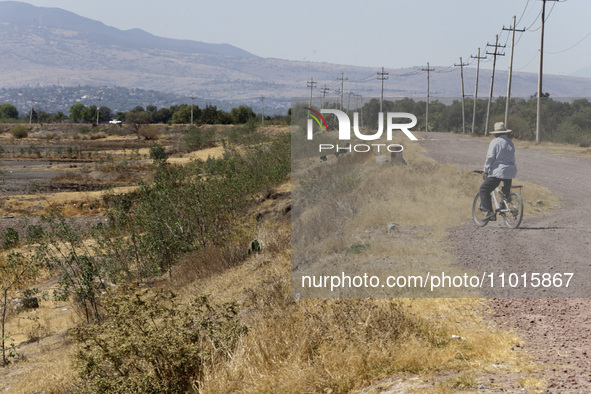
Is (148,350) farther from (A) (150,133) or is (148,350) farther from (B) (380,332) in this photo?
(A) (150,133)

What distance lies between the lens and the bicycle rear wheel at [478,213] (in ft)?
28.5

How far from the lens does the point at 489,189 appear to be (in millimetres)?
8445

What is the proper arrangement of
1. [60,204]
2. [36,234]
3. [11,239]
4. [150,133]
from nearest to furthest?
[36,234], [11,239], [60,204], [150,133]

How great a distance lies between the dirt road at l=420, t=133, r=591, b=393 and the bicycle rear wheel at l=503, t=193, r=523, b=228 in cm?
11

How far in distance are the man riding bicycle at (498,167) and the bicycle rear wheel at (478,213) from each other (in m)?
0.11

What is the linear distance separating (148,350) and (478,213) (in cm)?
514

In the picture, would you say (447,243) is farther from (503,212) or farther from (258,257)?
(258,257)

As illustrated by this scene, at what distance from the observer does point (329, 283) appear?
774cm

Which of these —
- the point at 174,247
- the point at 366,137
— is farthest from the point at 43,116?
the point at 366,137

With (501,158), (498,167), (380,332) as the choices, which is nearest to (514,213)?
(498,167)

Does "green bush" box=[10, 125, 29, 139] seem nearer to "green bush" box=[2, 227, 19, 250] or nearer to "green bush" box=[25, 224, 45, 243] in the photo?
"green bush" box=[2, 227, 19, 250]

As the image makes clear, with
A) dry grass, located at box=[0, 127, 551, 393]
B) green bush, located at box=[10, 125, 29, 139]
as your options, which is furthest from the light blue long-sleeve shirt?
green bush, located at box=[10, 125, 29, 139]

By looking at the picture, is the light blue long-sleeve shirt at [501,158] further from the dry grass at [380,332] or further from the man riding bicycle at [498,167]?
Answer: the dry grass at [380,332]

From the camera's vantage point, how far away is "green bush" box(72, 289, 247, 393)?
6.11 metres
